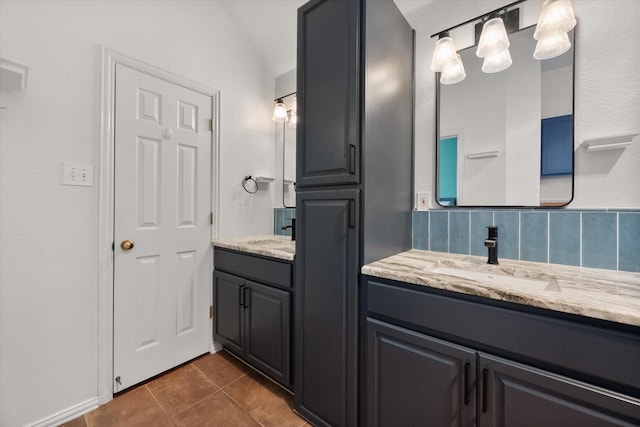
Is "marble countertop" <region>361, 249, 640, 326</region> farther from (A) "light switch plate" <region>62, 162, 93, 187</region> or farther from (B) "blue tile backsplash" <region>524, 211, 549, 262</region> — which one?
(A) "light switch plate" <region>62, 162, 93, 187</region>

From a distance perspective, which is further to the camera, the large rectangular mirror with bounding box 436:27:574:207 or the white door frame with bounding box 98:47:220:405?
the white door frame with bounding box 98:47:220:405

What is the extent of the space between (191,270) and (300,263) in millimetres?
1036

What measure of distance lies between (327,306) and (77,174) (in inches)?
61.6

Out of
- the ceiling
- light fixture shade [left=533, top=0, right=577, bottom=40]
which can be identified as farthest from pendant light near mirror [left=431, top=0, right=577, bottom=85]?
the ceiling

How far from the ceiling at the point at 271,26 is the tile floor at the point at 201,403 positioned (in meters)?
2.60

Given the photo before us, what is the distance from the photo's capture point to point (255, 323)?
1737 mm

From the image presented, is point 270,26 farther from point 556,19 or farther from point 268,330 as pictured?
point 268,330

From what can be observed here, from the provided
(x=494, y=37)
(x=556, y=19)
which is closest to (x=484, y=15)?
(x=494, y=37)

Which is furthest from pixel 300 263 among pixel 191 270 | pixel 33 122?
pixel 33 122

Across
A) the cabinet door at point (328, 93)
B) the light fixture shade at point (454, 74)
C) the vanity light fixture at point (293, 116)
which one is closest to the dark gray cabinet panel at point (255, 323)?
the cabinet door at point (328, 93)

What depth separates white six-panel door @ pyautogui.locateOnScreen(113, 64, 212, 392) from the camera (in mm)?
1644

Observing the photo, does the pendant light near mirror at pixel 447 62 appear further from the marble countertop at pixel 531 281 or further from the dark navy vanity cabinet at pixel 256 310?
the dark navy vanity cabinet at pixel 256 310

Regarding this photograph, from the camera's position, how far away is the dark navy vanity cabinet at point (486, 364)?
28.5 inches

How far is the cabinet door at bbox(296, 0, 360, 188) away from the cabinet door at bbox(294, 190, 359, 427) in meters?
0.13
